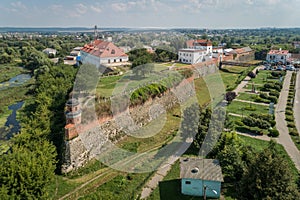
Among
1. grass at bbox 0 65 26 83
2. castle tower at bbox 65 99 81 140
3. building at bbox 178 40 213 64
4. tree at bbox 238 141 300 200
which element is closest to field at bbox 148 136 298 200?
tree at bbox 238 141 300 200

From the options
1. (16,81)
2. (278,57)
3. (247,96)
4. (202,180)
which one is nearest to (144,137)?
(202,180)

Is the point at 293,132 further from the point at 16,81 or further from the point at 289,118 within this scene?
the point at 16,81

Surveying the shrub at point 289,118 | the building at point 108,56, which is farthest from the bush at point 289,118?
the building at point 108,56

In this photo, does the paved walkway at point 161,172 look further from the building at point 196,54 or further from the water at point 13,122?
the building at point 196,54

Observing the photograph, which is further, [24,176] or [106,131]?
[106,131]

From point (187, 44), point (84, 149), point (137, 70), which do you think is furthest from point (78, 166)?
point (187, 44)

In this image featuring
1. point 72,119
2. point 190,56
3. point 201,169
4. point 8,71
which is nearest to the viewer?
point 201,169

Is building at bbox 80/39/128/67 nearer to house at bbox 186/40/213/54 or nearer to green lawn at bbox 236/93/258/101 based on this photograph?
green lawn at bbox 236/93/258/101

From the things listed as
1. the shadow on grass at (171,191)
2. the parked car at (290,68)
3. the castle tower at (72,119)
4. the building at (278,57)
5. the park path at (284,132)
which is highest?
the building at (278,57)
